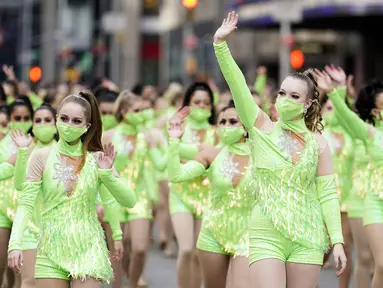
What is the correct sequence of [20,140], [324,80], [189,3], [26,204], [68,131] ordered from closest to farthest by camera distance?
[26,204] → [68,131] → [20,140] → [324,80] → [189,3]

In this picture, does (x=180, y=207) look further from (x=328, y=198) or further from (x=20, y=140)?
(x=328, y=198)

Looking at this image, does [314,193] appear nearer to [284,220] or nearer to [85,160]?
[284,220]

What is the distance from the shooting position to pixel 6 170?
35.5ft

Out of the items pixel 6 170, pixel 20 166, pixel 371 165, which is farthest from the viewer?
pixel 371 165

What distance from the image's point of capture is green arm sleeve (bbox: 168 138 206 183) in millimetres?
9906

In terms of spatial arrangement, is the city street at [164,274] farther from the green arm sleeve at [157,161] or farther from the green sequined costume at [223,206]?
the green sequined costume at [223,206]

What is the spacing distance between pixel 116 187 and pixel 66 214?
43 cm

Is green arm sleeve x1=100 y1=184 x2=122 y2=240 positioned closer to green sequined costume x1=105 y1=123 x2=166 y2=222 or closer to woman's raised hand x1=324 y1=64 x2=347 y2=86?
woman's raised hand x1=324 y1=64 x2=347 y2=86

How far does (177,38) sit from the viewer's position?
2336 inches

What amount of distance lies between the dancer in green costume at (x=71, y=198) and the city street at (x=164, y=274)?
510cm

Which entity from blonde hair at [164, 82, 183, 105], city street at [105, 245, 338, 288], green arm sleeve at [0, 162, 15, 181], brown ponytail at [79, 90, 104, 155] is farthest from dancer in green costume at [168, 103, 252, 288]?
blonde hair at [164, 82, 183, 105]

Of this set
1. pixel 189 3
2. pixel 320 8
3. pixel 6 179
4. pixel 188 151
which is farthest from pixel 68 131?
pixel 320 8

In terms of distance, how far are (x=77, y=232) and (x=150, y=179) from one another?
733cm

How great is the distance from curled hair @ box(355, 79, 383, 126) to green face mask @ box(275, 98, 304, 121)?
10.0 ft
